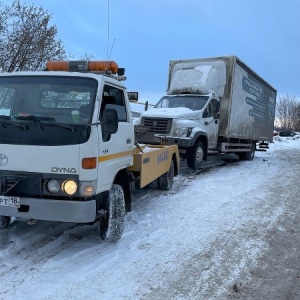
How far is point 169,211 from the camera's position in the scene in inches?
283

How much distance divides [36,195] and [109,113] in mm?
1326

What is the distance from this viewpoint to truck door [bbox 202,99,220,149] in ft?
42.7

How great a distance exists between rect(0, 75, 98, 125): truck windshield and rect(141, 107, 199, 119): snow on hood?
7205mm

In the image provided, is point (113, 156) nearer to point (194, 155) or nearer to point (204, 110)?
point (194, 155)

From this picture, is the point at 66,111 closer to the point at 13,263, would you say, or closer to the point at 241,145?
the point at 13,263

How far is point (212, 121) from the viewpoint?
13406mm

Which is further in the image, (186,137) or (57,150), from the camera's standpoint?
(186,137)

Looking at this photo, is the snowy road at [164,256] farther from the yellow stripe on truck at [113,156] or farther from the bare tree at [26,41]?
the bare tree at [26,41]

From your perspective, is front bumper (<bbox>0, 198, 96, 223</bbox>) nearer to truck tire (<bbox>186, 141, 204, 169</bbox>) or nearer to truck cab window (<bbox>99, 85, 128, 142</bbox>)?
truck cab window (<bbox>99, 85, 128, 142</bbox>)

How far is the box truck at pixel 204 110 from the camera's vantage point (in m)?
12.0

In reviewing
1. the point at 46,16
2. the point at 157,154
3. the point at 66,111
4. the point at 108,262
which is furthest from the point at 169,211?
the point at 46,16

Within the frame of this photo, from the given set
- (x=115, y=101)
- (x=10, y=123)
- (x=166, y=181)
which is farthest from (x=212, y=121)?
(x=10, y=123)

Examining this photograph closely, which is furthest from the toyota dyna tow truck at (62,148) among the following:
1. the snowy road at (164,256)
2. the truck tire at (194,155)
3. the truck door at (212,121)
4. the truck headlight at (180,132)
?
the truck door at (212,121)

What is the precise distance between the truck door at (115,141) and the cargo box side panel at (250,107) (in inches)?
347
